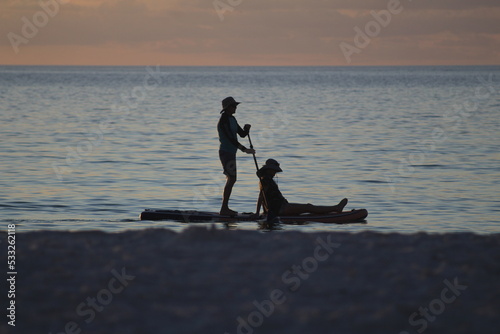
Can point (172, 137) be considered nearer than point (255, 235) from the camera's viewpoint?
No

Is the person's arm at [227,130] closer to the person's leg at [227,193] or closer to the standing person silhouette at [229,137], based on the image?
the standing person silhouette at [229,137]

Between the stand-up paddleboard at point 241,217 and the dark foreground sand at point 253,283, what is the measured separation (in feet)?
13.7

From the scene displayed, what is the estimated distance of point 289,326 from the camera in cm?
588

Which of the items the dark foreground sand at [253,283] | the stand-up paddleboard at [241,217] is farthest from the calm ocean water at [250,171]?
the dark foreground sand at [253,283]

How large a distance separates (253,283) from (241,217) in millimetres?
6618

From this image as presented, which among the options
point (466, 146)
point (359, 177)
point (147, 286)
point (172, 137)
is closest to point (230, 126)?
point (147, 286)

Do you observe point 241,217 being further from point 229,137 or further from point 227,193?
point 229,137

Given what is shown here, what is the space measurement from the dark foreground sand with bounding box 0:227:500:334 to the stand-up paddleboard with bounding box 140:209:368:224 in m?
4.19

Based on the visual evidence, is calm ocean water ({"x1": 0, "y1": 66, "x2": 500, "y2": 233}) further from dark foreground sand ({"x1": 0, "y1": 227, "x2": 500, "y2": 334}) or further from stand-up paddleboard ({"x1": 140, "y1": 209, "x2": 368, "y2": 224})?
dark foreground sand ({"x1": 0, "y1": 227, "x2": 500, "y2": 334})

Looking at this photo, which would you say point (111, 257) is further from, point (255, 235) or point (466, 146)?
point (466, 146)

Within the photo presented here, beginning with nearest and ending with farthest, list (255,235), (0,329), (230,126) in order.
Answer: (0,329)
(255,235)
(230,126)

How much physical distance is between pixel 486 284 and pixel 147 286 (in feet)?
10.3

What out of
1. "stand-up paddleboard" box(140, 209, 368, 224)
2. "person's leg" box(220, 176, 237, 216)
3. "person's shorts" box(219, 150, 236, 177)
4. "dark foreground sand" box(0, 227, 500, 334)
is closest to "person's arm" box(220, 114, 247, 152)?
"person's shorts" box(219, 150, 236, 177)

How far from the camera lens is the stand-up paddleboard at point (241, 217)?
13547 millimetres
